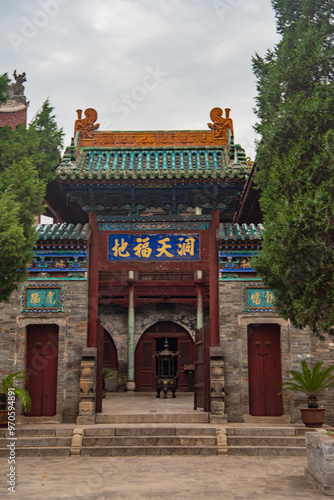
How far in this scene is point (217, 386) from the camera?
10992 mm

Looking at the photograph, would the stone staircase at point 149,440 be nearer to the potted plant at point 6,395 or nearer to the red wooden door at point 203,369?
the red wooden door at point 203,369

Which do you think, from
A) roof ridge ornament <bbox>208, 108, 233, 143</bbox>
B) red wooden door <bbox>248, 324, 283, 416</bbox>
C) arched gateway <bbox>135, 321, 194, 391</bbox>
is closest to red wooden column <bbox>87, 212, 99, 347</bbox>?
red wooden door <bbox>248, 324, 283, 416</bbox>

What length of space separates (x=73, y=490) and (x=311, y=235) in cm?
453

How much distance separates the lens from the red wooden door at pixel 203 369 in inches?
453

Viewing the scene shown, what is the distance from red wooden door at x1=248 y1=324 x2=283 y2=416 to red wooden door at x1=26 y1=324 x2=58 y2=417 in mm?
4129

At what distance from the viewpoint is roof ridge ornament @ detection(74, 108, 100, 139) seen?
501 inches

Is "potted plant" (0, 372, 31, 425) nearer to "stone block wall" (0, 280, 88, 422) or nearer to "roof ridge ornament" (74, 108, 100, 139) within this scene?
"stone block wall" (0, 280, 88, 422)

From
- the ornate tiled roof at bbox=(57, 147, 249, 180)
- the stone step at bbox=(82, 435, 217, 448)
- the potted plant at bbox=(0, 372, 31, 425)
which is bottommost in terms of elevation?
the stone step at bbox=(82, 435, 217, 448)

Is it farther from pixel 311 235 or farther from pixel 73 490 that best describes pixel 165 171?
pixel 73 490

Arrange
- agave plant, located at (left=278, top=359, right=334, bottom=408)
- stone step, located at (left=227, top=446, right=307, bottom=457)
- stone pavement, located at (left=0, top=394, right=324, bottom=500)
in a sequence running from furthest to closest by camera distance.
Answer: agave plant, located at (left=278, top=359, right=334, bottom=408)
stone step, located at (left=227, top=446, right=307, bottom=457)
stone pavement, located at (left=0, top=394, right=324, bottom=500)

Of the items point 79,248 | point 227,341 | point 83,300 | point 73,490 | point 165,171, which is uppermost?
point 165,171

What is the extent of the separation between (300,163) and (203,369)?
5.71 metres

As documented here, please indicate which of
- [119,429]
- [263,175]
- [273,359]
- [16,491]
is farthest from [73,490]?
[273,359]

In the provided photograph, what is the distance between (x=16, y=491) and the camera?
694 cm
